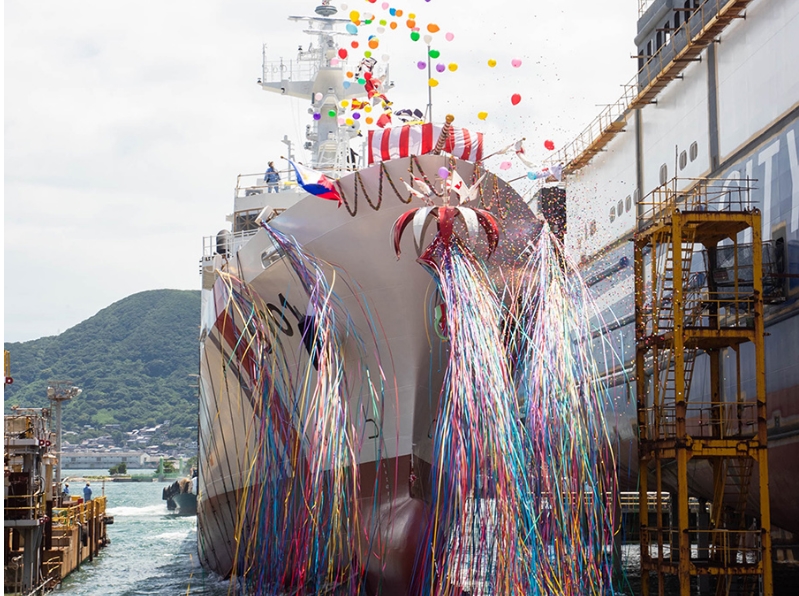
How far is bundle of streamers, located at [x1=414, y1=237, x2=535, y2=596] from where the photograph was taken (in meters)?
12.1

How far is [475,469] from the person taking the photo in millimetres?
12398

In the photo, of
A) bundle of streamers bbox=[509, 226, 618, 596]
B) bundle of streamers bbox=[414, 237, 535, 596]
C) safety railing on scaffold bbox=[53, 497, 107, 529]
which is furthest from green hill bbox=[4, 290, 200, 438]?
bundle of streamers bbox=[414, 237, 535, 596]

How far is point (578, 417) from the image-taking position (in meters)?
13.1

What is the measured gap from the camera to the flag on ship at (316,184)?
1387 centimetres

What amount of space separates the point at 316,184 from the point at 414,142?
1578mm

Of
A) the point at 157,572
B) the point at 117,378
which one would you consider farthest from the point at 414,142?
the point at 117,378

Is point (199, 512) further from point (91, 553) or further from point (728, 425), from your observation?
point (728, 425)

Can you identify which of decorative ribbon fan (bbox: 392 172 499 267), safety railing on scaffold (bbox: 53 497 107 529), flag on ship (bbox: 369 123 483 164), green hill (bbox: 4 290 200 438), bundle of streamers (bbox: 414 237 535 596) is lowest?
safety railing on scaffold (bbox: 53 497 107 529)

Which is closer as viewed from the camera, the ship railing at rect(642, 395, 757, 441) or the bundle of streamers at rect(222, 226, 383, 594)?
the bundle of streamers at rect(222, 226, 383, 594)

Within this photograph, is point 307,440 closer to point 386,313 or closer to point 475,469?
point 386,313

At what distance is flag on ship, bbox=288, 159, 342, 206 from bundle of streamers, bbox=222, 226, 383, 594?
2.64ft

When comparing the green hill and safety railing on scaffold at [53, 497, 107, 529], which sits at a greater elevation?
the green hill

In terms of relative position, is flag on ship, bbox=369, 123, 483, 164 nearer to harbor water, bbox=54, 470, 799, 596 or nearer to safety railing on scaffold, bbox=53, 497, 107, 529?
harbor water, bbox=54, 470, 799, 596

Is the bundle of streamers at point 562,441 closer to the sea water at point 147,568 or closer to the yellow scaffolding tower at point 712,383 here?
the yellow scaffolding tower at point 712,383
